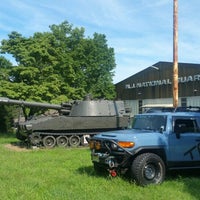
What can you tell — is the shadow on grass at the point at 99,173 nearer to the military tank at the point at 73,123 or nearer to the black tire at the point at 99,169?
the black tire at the point at 99,169

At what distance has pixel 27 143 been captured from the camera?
22.3 m

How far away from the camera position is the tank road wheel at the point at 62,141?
21484mm

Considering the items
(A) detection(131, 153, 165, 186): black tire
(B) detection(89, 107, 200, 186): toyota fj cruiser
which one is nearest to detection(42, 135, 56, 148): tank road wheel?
(B) detection(89, 107, 200, 186): toyota fj cruiser

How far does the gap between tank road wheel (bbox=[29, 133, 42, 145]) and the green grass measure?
6.65 meters

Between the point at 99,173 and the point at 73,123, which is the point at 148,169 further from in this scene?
the point at 73,123

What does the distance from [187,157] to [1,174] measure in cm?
485

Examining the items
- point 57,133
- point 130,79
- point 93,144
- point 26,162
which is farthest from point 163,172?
point 130,79

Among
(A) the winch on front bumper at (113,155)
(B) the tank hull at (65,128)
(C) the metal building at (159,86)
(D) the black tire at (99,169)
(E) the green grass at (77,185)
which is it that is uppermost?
(C) the metal building at (159,86)

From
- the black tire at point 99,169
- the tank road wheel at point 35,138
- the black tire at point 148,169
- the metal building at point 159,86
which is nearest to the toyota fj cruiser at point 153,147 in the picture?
the black tire at point 148,169

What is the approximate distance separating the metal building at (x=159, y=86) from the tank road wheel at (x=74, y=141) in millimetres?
14179

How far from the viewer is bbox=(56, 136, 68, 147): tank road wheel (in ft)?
70.5

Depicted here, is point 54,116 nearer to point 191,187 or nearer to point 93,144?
point 93,144

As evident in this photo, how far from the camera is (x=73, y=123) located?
21.7 m

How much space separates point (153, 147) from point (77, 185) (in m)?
2.03
